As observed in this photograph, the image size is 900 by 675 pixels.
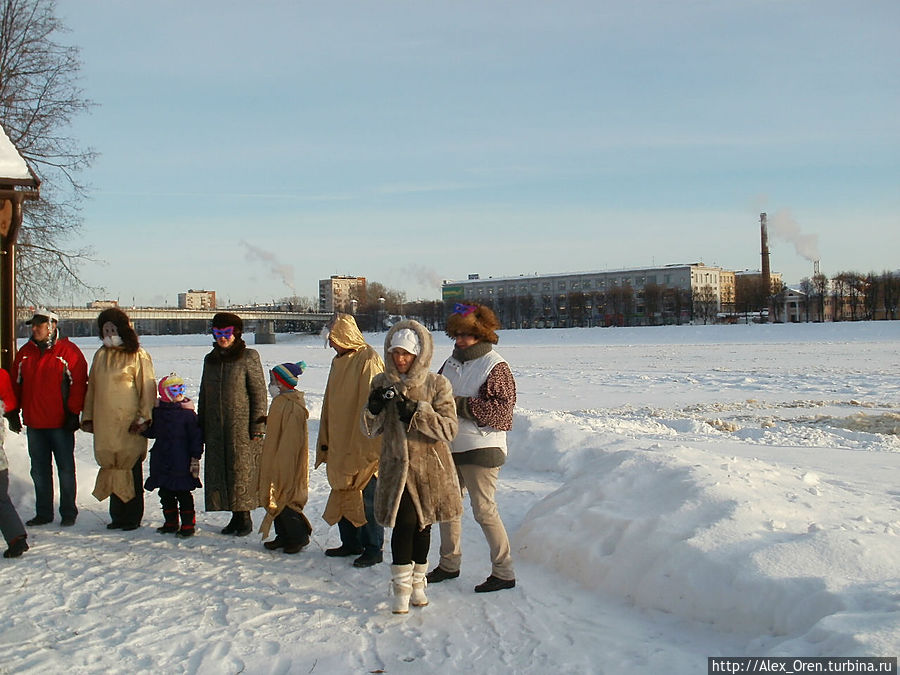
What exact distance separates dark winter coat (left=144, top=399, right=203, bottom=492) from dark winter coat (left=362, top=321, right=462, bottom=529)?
90.9 inches

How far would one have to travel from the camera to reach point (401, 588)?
14.9 feet

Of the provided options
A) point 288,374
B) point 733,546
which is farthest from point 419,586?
point 288,374

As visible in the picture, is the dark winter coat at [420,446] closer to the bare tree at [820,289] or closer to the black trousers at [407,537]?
the black trousers at [407,537]

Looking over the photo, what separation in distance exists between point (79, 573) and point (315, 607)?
189 cm

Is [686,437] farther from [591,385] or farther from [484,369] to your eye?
[591,385]

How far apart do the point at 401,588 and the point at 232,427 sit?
241 centimetres

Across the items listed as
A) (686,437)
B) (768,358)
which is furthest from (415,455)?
(768,358)

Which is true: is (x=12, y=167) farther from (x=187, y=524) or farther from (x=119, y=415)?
(x=187, y=524)

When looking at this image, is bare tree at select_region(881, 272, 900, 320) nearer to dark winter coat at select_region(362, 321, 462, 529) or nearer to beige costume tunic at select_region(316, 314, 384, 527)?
beige costume tunic at select_region(316, 314, 384, 527)

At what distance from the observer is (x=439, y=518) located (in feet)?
15.4

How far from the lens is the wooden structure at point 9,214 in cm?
840

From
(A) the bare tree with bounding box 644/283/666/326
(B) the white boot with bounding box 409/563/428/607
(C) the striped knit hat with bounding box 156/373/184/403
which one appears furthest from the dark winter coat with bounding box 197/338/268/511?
(A) the bare tree with bounding box 644/283/666/326

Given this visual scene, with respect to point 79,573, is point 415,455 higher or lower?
higher

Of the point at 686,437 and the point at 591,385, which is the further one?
the point at 591,385
